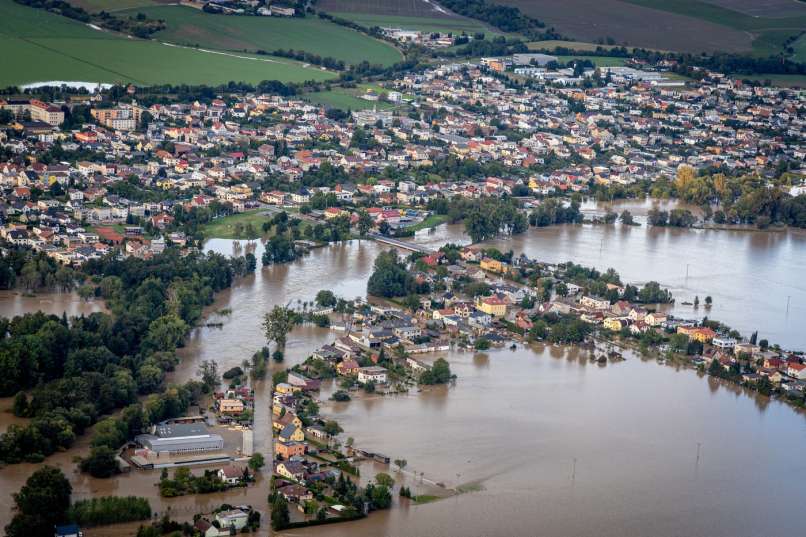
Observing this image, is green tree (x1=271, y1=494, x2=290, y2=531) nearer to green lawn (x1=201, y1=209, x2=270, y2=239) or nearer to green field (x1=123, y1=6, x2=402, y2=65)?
green lawn (x1=201, y1=209, x2=270, y2=239)

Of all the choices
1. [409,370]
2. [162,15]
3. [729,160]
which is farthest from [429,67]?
[409,370]

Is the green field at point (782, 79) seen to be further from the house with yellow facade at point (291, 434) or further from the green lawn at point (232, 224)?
the house with yellow facade at point (291, 434)

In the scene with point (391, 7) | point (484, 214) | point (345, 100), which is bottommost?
point (484, 214)

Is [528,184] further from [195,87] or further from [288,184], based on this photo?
[195,87]

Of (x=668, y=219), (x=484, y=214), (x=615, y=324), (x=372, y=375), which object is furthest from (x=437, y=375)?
(x=668, y=219)

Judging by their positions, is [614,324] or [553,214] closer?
[614,324]

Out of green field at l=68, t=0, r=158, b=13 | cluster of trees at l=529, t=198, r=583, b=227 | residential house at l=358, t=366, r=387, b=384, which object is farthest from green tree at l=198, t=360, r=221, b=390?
green field at l=68, t=0, r=158, b=13

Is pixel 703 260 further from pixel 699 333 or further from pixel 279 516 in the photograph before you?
pixel 279 516
